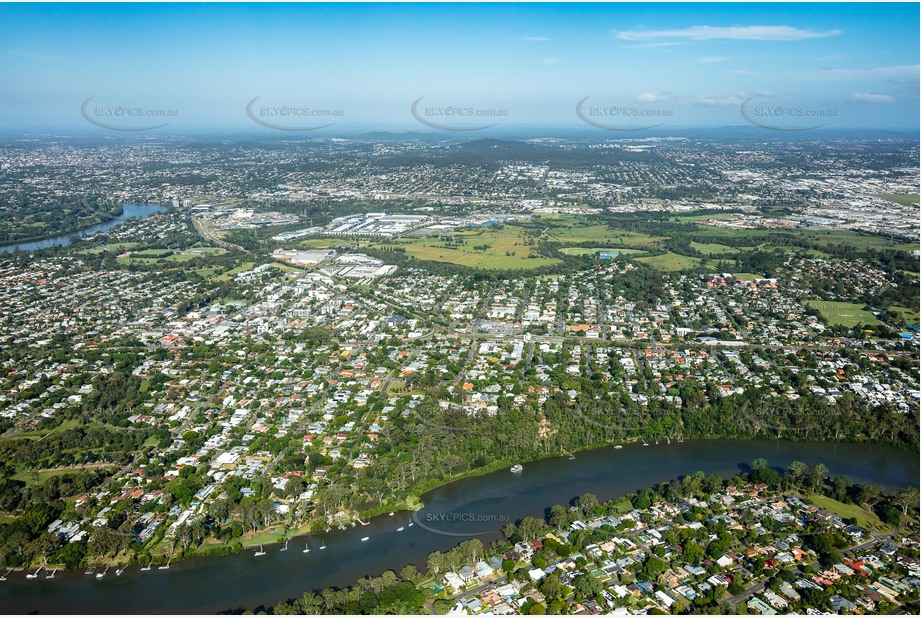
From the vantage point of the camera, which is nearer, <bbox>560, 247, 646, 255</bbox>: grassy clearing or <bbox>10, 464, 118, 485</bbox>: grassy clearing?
<bbox>10, 464, 118, 485</bbox>: grassy clearing

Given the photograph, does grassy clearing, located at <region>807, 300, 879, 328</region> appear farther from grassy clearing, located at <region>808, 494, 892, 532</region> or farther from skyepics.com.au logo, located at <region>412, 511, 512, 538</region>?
skyepics.com.au logo, located at <region>412, 511, 512, 538</region>

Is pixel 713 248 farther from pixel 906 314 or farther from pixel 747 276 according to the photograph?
pixel 906 314

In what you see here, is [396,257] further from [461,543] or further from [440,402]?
[461,543]

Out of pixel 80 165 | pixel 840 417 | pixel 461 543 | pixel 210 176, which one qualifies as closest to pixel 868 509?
pixel 840 417

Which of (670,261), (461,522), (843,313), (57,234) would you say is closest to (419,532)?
(461,522)

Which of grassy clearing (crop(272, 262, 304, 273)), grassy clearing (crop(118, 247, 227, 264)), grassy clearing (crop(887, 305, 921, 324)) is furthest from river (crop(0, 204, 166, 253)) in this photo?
grassy clearing (crop(887, 305, 921, 324))

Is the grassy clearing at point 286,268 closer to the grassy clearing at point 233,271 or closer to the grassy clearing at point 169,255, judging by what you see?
the grassy clearing at point 233,271

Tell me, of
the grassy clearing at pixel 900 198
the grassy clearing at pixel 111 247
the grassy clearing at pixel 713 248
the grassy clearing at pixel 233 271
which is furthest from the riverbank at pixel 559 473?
the grassy clearing at pixel 900 198
